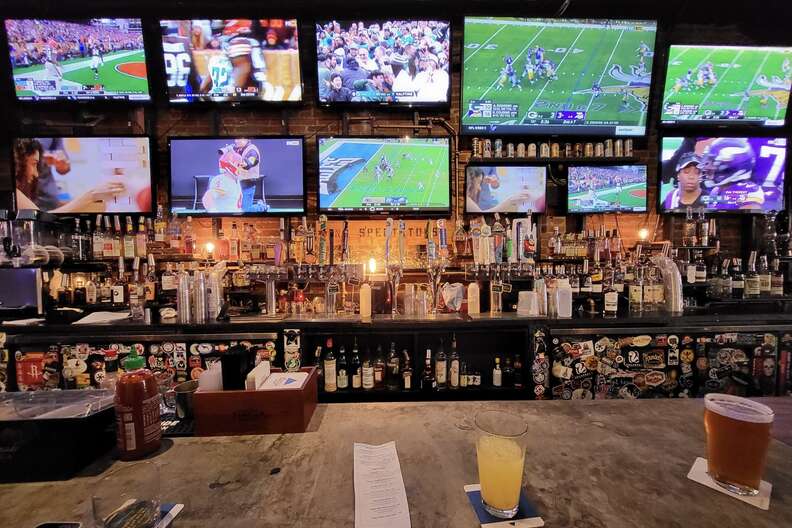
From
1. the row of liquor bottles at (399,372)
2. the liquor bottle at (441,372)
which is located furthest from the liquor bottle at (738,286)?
the liquor bottle at (441,372)

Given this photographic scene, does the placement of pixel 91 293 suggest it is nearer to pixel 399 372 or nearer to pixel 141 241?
pixel 141 241

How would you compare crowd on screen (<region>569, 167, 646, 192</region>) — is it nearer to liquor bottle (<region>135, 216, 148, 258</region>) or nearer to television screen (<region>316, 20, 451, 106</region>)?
television screen (<region>316, 20, 451, 106</region>)

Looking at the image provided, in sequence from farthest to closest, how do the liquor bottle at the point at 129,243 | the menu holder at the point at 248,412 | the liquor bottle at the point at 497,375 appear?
1. the liquor bottle at the point at 129,243
2. the liquor bottle at the point at 497,375
3. the menu holder at the point at 248,412

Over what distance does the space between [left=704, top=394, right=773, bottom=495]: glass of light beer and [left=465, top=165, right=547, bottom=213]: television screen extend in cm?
282

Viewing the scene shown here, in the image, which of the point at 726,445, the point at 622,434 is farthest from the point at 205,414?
the point at 726,445

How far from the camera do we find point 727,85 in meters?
3.64

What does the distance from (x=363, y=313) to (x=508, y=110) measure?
7.69 ft

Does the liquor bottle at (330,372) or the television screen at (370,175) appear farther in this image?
the television screen at (370,175)

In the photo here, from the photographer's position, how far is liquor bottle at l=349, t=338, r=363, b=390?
3041mm

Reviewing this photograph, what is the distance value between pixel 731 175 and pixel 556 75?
2.05m

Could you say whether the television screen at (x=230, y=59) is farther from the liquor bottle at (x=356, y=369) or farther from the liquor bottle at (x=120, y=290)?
the liquor bottle at (x=356, y=369)

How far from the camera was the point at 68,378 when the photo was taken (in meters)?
2.89

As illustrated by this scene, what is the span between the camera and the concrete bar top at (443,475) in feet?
2.84

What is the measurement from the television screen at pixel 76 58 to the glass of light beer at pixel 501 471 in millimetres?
4185
